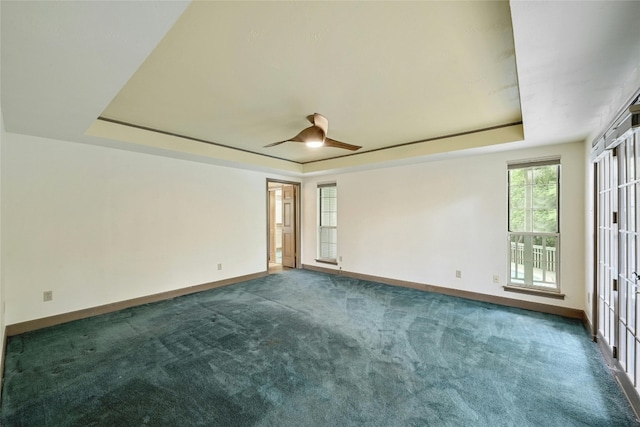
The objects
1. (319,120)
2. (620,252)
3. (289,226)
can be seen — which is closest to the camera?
(620,252)

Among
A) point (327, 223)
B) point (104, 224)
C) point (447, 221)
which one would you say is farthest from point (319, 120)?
point (327, 223)

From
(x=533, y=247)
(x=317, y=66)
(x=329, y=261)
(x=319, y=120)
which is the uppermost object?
(x=317, y=66)

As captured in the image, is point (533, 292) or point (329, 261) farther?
point (329, 261)

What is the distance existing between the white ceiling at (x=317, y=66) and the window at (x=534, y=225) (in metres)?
0.54

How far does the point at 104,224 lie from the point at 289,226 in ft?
12.5

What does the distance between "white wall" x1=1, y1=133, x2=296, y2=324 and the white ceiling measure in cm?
46

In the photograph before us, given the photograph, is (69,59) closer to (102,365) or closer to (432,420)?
(102,365)

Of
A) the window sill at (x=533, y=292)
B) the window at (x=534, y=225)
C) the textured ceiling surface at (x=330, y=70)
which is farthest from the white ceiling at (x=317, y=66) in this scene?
the window sill at (x=533, y=292)

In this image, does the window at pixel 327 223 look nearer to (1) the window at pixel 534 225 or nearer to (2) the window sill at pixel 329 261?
(2) the window sill at pixel 329 261

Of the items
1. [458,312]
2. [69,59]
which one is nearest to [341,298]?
[458,312]

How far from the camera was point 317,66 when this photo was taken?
2.08m

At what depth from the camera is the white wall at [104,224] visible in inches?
122

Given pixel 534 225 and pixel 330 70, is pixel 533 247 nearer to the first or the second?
pixel 534 225

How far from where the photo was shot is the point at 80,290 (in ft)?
11.4
